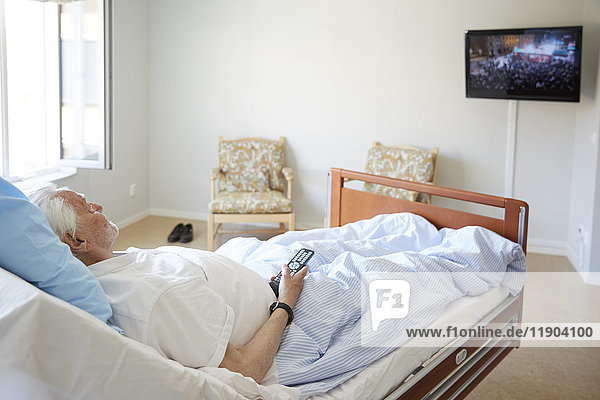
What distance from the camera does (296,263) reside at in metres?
2.29

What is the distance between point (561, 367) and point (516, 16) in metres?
2.73

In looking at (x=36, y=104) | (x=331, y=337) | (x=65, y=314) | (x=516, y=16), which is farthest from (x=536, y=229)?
(x=65, y=314)

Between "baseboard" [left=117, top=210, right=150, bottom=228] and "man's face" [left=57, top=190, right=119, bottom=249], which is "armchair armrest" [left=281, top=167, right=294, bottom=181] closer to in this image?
"baseboard" [left=117, top=210, right=150, bottom=228]

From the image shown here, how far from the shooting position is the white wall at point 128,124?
5098mm

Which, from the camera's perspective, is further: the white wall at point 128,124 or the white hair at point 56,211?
the white wall at point 128,124

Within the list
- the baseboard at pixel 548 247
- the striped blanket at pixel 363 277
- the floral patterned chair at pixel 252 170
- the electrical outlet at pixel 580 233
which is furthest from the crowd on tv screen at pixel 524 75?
the striped blanket at pixel 363 277

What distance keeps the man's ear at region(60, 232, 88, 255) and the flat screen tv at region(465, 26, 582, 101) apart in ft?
11.9

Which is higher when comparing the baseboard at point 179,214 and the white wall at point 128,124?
the white wall at point 128,124

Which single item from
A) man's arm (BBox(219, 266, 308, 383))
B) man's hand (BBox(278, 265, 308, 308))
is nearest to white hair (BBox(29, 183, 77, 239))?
man's arm (BBox(219, 266, 308, 383))

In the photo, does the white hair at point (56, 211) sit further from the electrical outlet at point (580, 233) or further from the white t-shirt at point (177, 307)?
the electrical outlet at point (580, 233)

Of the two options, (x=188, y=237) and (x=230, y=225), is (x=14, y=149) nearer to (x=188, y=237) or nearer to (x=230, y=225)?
(x=188, y=237)

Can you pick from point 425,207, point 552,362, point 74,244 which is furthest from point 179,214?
point 74,244

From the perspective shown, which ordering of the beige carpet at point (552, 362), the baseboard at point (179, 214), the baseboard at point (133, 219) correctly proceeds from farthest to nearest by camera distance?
the baseboard at point (179, 214), the baseboard at point (133, 219), the beige carpet at point (552, 362)

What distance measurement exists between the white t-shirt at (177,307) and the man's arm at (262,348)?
5cm
